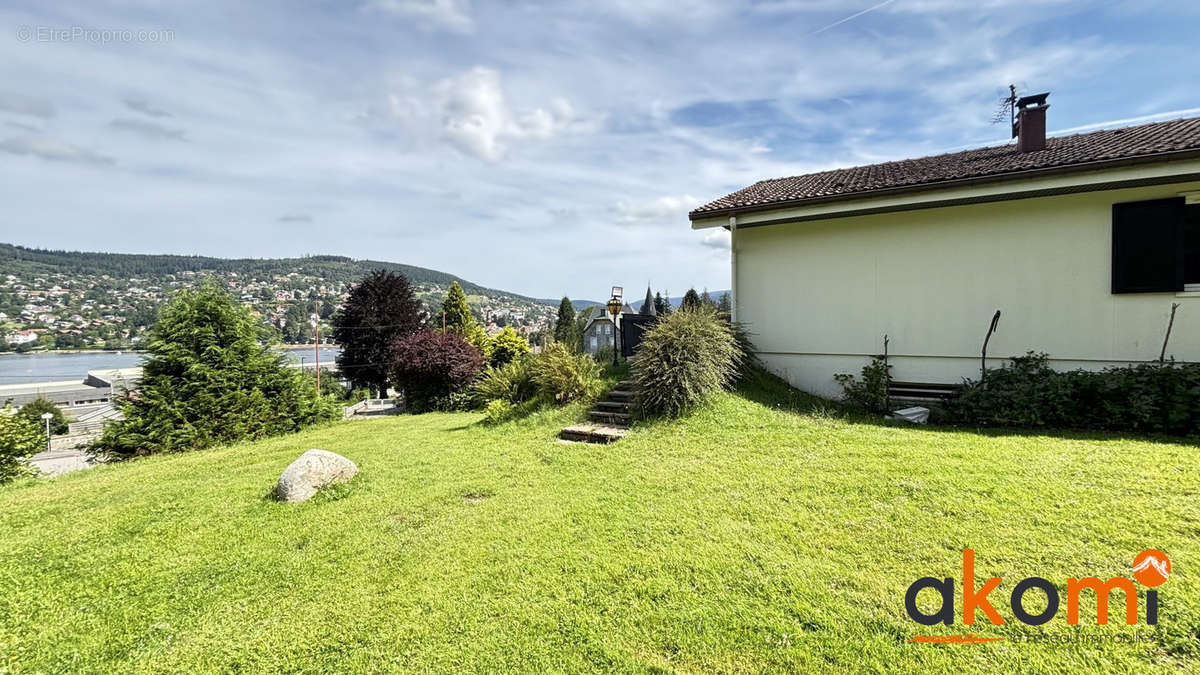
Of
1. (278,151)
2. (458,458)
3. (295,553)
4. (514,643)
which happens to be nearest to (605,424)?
(458,458)

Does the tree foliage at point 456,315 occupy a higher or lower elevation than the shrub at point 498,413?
higher

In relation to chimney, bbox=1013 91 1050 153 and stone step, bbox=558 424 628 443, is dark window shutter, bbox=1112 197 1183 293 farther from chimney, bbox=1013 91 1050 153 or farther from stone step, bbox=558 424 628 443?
stone step, bbox=558 424 628 443

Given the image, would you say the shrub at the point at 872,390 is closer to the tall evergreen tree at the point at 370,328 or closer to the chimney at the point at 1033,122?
the chimney at the point at 1033,122

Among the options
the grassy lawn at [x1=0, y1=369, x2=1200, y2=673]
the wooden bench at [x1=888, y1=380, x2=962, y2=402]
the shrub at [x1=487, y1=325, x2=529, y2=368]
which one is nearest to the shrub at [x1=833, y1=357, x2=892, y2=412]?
the wooden bench at [x1=888, y1=380, x2=962, y2=402]

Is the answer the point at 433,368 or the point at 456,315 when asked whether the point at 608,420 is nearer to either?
the point at 433,368

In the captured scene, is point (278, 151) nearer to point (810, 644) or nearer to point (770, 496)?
point (770, 496)

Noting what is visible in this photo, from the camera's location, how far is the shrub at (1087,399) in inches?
212

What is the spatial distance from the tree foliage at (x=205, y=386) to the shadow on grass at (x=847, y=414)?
10845mm

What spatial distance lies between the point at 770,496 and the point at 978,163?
7.59m

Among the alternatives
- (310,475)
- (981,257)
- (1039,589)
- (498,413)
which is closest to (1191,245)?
(981,257)

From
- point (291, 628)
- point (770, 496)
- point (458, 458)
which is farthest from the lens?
point (458, 458)

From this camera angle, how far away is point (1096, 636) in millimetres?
2240

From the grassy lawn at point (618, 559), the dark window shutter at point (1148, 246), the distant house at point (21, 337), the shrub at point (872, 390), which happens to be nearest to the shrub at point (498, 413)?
the grassy lawn at point (618, 559)

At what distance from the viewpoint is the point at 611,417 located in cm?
766
